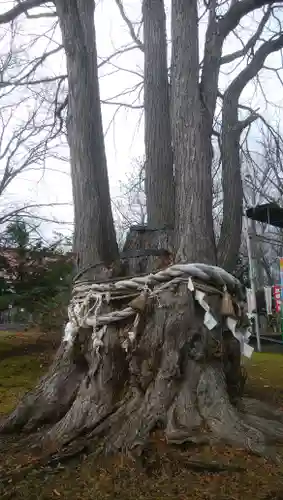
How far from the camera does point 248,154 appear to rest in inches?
217

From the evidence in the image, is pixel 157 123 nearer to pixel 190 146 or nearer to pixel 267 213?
pixel 190 146

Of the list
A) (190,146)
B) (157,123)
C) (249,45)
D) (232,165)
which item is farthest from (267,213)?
(190,146)

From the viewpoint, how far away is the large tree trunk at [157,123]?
3.24 m

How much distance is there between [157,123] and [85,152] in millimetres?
638

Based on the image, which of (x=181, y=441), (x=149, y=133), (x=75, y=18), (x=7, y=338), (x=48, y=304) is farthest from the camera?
(x=7, y=338)

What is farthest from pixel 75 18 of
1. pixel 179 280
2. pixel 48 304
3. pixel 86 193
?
pixel 48 304

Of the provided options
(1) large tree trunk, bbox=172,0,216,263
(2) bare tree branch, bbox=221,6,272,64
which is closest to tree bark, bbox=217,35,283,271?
(2) bare tree branch, bbox=221,6,272,64

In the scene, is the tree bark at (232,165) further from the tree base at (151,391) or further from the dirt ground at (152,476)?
the dirt ground at (152,476)

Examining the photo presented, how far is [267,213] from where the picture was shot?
7855 mm

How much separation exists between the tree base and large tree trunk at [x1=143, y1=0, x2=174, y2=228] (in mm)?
770

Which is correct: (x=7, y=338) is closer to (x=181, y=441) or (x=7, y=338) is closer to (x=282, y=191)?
(x=181, y=441)

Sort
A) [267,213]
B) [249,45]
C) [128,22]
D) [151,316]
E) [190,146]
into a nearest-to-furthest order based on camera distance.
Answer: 1. [151,316]
2. [190,146]
3. [249,45]
4. [128,22]
5. [267,213]

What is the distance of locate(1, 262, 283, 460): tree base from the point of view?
92.1 inches

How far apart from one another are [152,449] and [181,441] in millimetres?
133
